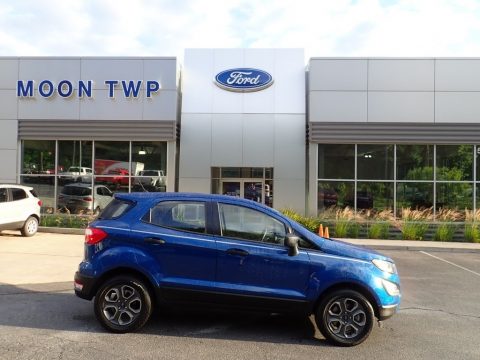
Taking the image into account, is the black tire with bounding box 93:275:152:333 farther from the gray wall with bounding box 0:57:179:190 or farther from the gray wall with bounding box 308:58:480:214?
the gray wall with bounding box 308:58:480:214

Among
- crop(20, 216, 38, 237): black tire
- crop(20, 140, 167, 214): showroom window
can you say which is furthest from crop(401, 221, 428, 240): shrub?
crop(20, 216, 38, 237): black tire

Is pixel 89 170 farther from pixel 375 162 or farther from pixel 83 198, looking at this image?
pixel 375 162

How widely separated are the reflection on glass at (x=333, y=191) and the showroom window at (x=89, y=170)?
21.2 ft

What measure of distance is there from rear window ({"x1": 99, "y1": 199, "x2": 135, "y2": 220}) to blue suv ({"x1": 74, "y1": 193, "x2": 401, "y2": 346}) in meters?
0.11

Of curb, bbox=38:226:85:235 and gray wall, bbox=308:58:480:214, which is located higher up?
gray wall, bbox=308:58:480:214

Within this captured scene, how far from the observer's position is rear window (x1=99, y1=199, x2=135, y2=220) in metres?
5.71

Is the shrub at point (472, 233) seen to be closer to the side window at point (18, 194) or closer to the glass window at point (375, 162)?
the glass window at point (375, 162)

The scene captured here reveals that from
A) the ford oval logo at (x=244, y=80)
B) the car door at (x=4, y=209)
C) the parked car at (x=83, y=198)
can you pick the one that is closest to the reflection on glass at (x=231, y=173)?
the ford oval logo at (x=244, y=80)

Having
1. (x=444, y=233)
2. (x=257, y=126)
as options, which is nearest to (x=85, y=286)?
(x=444, y=233)

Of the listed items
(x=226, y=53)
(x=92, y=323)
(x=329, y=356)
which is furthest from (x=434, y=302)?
(x=226, y=53)

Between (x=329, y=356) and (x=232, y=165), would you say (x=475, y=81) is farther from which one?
(x=329, y=356)

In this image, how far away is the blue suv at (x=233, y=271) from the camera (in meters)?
5.29

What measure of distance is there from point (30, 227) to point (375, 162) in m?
13.2

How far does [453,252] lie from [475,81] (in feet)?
26.7
